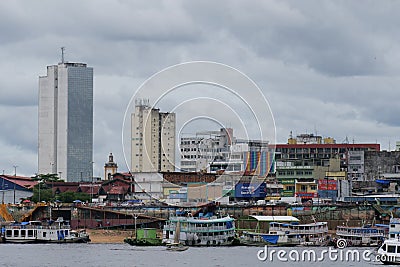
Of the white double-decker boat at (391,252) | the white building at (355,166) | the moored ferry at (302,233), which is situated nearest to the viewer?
the white double-decker boat at (391,252)

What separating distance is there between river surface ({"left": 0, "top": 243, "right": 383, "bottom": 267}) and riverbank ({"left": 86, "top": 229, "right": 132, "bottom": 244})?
43.5ft

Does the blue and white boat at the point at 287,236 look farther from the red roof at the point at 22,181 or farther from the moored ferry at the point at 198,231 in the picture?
the red roof at the point at 22,181

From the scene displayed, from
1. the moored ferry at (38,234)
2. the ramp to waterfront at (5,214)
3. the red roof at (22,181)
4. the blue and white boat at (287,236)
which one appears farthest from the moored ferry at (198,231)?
the red roof at (22,181)

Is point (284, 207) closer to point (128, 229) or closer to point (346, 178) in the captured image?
point (128, 229)

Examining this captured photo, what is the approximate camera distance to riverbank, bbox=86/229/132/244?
12312cm

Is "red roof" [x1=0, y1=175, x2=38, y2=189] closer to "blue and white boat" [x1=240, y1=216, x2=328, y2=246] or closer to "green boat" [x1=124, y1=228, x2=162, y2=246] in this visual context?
"green boat" [x1=124, y1=228, x2=162, y2=246]

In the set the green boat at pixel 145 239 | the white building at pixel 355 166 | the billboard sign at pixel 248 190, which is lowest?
the green boat at pixel 145 239

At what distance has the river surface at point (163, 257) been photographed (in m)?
88.4

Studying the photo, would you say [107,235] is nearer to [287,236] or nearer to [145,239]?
[145,239]

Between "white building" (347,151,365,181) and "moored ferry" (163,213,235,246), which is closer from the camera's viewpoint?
"moored ferry" (163,213,235,246)

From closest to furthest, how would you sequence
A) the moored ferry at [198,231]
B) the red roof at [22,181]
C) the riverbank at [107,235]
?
the moored ferry at [198,231]
the riverbank at [107,235]
the red roof at [22,181]

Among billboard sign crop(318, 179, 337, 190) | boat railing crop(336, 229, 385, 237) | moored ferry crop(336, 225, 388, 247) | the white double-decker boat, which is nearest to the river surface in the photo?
the white double-decker boat

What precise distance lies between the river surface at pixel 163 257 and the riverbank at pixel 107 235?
13247mm

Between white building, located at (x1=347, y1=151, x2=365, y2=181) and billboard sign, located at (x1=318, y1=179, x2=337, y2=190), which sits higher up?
white building, located at (x1=347, y1=151, x2=365, y2=181)
